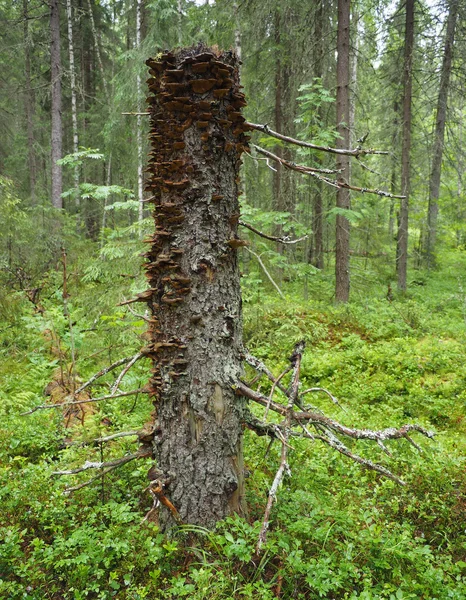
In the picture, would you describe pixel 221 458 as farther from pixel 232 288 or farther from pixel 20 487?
pixel 20 487

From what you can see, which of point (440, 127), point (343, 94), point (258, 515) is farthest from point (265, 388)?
point (440, 127)

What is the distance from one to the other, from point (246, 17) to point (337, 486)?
11.3 m

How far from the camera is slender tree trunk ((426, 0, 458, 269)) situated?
13.9m

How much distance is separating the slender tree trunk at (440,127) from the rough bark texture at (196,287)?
1419cm

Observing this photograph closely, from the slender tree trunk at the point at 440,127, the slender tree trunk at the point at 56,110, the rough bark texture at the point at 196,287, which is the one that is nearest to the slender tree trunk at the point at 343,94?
the rough bark texture at the point at 196,287

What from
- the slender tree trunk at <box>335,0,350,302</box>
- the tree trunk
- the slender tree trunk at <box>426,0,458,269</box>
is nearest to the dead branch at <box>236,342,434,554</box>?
the slender tree trunk at <box>335,0,350,302</box>

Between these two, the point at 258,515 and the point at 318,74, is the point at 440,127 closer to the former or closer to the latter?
the point at 318,74

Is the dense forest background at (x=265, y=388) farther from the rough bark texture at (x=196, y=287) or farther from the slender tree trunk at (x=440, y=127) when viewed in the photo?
the rough bark texture at (x=196, y=287)

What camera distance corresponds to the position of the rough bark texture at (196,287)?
87.5 inches

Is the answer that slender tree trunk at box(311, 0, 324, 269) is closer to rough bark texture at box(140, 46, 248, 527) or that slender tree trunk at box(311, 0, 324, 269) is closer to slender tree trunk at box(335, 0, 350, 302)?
slender tree trunk at box(335, 0, 350, 302)

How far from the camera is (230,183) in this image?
2.34 m

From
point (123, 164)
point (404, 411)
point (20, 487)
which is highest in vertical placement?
point (123, 164)

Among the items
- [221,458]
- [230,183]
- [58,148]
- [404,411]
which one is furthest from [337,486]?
[58,148]

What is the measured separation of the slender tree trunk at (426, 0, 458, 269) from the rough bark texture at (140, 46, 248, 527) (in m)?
14.2
